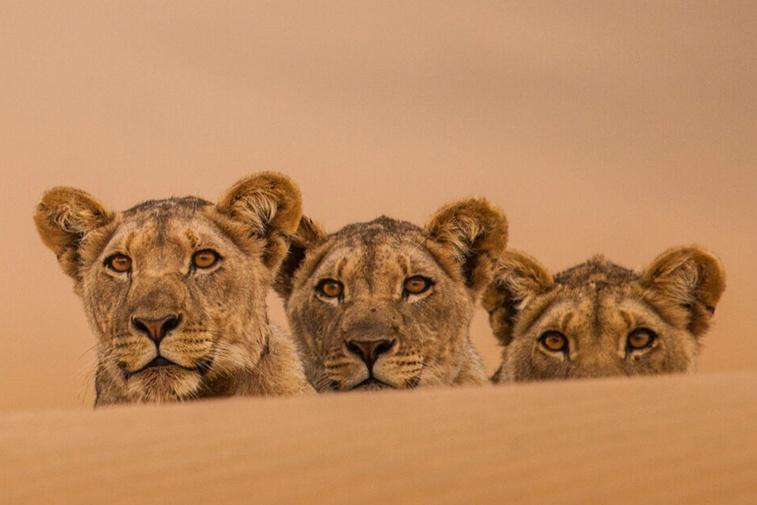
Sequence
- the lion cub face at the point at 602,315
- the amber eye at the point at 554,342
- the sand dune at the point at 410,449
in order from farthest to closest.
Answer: the amber eye at the point at 554,342 → the lion cub face at the point at 602,315 → the sand dune at the point at 410,449

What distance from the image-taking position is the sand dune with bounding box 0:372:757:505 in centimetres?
283

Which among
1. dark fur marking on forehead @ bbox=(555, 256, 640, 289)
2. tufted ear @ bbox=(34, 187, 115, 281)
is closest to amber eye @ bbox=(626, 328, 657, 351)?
dark fur marking on forehead @ bbox=(555, 256, 640, 289)

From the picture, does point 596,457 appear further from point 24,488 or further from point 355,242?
point 355,242

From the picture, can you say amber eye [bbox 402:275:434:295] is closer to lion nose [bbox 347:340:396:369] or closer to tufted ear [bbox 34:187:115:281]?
lion nose [bbox 347:340:396:369]

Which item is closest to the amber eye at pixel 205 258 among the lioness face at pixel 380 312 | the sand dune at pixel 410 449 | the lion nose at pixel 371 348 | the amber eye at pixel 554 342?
the lioness face at pixel 380 312

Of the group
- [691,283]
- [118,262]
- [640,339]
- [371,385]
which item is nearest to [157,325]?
[118,262]

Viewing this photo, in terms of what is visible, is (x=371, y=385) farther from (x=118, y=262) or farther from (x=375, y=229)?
(x=118, y=262)

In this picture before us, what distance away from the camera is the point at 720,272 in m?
6.41

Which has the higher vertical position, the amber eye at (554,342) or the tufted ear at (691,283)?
the tufted ear at (691,283)

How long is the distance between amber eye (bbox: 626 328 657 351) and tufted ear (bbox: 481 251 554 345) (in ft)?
1.98

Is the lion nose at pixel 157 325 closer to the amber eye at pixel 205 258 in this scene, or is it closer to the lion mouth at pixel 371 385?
the amber eye at pixel 205 258

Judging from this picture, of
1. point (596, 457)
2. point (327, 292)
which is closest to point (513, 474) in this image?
point (596, 457)

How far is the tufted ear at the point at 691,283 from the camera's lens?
640 cm

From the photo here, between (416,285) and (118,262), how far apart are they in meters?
1.62
